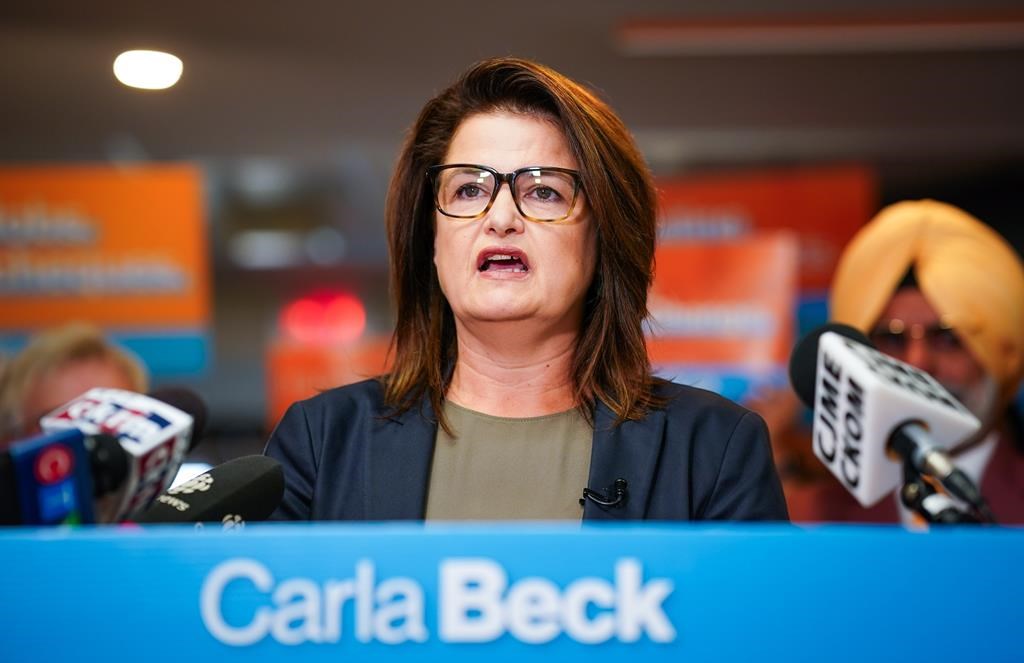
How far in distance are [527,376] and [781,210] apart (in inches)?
153

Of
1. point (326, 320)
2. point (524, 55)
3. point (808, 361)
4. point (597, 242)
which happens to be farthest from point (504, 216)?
point (326, 320)

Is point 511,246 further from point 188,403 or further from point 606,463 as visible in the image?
point 188,403

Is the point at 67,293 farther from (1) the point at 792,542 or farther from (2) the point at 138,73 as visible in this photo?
(1) the point at 792,542

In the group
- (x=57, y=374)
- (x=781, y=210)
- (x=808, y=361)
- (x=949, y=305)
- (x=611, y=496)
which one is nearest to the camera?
(x=808, y=361)

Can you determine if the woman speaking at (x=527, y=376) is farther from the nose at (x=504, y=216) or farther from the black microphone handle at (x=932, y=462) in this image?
the black microphone handle at (x=932, y=462)

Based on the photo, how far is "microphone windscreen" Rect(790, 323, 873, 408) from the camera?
1238mm

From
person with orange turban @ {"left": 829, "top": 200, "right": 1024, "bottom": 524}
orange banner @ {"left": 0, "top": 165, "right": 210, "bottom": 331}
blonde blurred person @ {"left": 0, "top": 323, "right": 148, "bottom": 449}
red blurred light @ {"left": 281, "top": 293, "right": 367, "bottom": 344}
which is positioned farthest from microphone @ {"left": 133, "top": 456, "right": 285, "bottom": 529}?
red blurred light @ {"left": 281, "top": 293, "right": 367, "bottom": 344}

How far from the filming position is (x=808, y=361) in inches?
49.3

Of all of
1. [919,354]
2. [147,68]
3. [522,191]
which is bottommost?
[919,354]

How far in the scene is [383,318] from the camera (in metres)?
13.8

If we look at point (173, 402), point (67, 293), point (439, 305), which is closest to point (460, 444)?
point (439, 305)

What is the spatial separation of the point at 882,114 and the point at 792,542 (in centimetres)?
560

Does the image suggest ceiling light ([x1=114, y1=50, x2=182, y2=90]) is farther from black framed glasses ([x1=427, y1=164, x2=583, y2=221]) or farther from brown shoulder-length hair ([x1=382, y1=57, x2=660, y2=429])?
black framed glasses ([x1=427, y1=164, x2=583, y2=221])

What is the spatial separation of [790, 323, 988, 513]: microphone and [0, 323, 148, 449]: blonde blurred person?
93.6 inches
